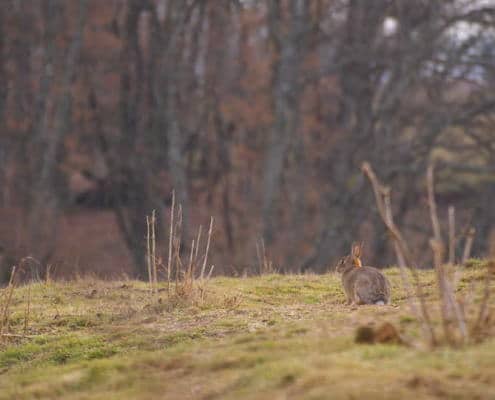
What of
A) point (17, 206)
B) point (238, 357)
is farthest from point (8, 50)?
point (238, 357)

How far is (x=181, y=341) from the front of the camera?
8.80m

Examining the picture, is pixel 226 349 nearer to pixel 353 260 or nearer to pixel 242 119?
pixel 353 260

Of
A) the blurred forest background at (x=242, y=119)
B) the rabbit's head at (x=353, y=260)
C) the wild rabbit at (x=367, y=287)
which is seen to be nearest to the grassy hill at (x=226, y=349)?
the wild rabbit at (x=367, y=287)

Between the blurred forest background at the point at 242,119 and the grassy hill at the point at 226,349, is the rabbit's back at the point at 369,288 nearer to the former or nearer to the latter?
the grassy hill at the point at 226,349

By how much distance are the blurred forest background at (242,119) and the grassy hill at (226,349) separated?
34.1ft

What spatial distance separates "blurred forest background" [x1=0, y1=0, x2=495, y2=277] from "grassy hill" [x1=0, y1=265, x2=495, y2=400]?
34.1 feet

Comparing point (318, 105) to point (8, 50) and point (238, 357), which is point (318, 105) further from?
point (238, 357)

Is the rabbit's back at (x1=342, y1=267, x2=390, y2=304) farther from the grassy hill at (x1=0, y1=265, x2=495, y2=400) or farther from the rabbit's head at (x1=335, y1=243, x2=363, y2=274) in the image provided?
the rabbit's head at (x1=335, y1=243, x2=363, y2=274)

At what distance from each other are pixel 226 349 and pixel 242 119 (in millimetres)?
24154

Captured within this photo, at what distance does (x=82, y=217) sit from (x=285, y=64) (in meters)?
14.6

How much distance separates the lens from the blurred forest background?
25.3 metres

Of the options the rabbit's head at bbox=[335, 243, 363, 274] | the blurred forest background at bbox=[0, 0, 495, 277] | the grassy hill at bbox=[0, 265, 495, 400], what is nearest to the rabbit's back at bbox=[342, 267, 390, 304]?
the grassy hill at bbox=[0, 265, 495, 400]

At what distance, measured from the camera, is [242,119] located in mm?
31703

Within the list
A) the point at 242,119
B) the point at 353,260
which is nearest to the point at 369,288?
the point at 353,260
